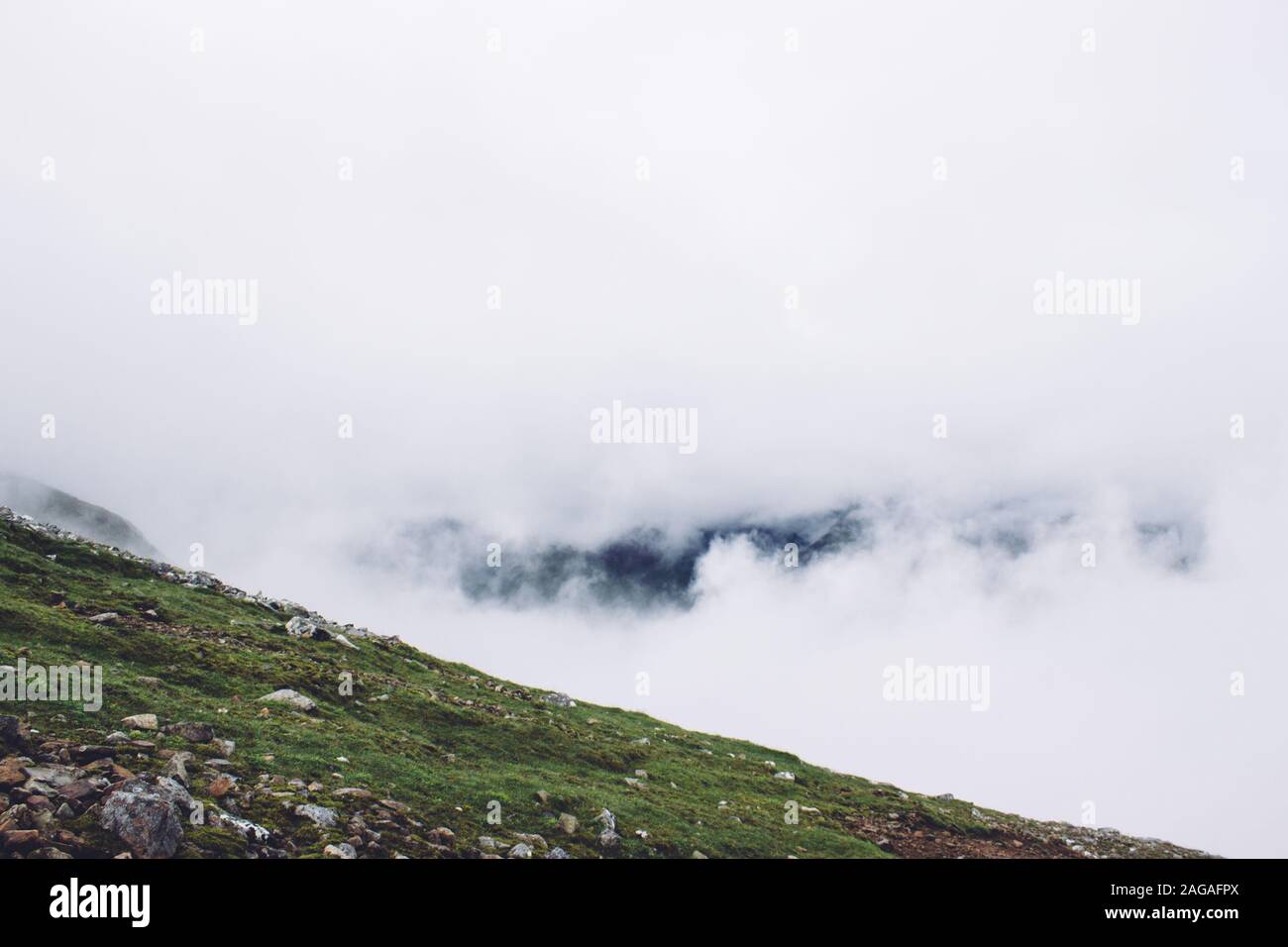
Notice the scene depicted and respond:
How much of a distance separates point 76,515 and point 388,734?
188 m

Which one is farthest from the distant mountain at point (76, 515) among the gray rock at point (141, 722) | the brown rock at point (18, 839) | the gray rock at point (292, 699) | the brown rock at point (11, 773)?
the brown rock at point (18, 839)

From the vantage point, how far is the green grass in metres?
21.1

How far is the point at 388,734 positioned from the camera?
90.3ft

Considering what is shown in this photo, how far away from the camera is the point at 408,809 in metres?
19.9

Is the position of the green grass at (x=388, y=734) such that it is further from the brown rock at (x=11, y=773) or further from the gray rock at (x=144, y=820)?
the brown rock at (x=11, y=773)

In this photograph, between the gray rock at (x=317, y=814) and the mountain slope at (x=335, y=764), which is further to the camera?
the gray rock at (x=317, y=814)

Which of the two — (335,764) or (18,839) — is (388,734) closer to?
(335,764)

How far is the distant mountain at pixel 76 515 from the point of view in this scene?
6088 inches

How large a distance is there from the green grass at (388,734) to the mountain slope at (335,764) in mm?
122

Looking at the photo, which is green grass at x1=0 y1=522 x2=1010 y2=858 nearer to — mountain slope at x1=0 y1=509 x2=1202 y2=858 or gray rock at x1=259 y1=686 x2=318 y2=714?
mountain slope at x1=0 y1=509 x2=1202 y2=858
